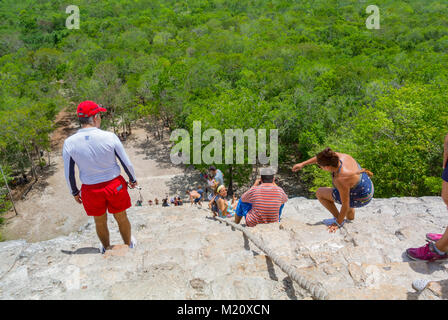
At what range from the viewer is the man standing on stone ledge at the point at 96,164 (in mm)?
3934

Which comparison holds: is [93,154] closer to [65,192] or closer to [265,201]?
[265,201]

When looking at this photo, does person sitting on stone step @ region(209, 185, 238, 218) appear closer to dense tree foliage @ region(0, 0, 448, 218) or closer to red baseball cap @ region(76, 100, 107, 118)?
red baseball cap @ region(76, 100, 107, 118)

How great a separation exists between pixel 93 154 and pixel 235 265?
254 cm

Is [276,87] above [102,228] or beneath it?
above

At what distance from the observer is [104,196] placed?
4285 millimetres

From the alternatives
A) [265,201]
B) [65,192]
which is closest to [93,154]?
[265,201]

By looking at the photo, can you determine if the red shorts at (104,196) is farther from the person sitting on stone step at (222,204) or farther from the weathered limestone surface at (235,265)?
the person sitting on stone step at (222,204)

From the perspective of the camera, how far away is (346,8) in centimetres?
7262

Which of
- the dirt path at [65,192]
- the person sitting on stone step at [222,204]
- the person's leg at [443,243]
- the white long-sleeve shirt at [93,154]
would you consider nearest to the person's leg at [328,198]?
the person's leg at [443,243]

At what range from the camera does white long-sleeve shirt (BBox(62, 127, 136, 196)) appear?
154 inches

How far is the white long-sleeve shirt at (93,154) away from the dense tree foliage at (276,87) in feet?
41.7

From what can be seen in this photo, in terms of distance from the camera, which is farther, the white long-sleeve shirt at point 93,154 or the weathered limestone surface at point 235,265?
the white long-sleeve shirt at point 93,154

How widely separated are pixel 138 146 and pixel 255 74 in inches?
570
